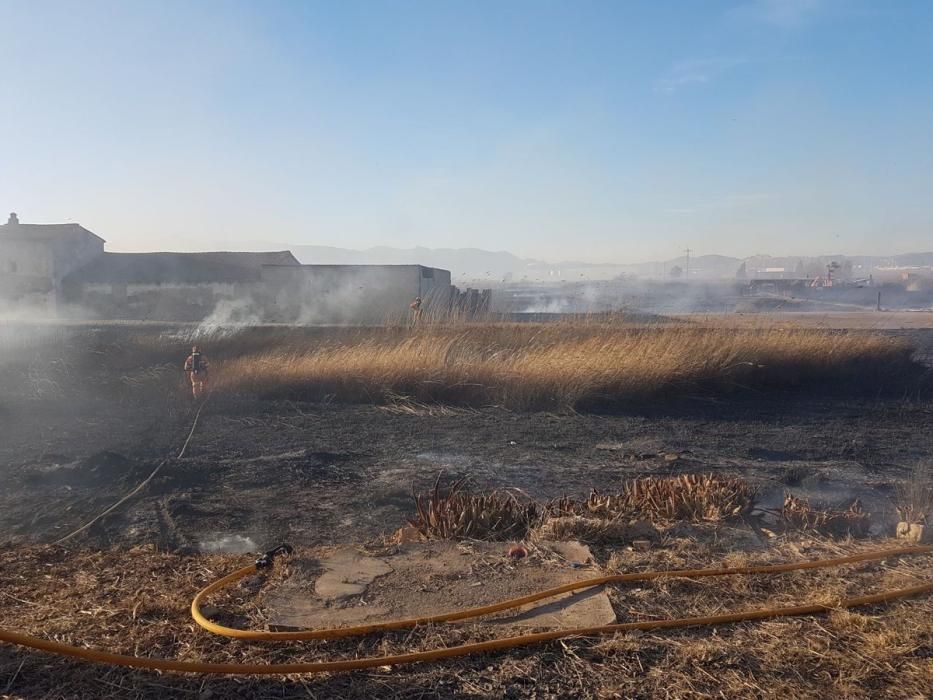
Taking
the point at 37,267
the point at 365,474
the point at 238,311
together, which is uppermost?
the point at 37,267

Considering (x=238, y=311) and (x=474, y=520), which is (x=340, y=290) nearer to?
(x=238, y=311)

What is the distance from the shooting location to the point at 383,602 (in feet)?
13.0

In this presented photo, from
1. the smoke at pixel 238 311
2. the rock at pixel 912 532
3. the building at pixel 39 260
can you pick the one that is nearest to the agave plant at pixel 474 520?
the rock at pixel 912 532

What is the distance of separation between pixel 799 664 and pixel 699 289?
73223mm

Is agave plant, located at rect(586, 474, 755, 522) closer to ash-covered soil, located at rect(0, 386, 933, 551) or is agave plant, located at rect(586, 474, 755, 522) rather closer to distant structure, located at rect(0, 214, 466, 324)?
ash-covered soil, located at rect(0, 386, 933, 551)

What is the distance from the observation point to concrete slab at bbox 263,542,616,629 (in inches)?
147

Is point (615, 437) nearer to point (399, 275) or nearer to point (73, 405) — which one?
point (73, 405)

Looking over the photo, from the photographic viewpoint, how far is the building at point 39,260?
3922 cm

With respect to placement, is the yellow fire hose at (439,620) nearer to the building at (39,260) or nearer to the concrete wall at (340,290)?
the concrete wall at (340,290)

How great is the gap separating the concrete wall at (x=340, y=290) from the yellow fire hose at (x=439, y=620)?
28920 mm

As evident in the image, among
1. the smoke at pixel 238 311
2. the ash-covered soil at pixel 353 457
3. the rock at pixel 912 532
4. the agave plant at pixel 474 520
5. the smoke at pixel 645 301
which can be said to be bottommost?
the ash-covered soil at pixel 353 457

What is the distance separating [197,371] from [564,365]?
22.3 feet

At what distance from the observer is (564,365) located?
1316 cm

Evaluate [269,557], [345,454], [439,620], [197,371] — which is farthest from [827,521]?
[197,371]
